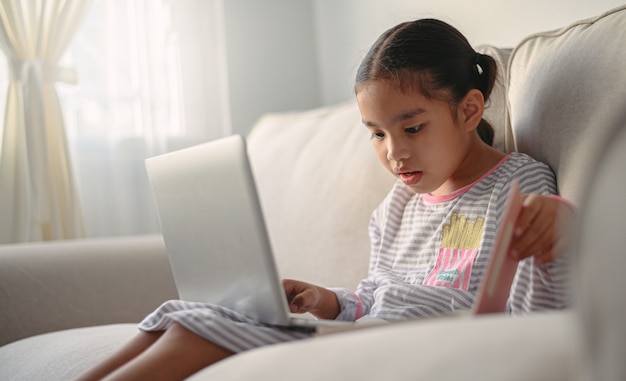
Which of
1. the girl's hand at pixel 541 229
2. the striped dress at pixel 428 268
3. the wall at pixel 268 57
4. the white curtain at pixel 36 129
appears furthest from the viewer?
the wall at pixel 268 57

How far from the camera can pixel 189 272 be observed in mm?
1100

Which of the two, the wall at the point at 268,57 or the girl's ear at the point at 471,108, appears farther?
the wall at the point at 268,57

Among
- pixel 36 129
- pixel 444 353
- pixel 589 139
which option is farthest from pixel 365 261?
pixel 36 129

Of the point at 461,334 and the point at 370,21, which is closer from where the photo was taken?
the point at 461,334

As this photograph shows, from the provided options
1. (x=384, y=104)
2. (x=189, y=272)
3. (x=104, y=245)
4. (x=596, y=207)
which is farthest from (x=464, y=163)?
→ (x=104, y=245)

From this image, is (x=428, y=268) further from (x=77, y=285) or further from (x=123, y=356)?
(x=77, y=285)

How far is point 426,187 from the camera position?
1262 mm

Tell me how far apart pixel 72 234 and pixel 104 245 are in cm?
77

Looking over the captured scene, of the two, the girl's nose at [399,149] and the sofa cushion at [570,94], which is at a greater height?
the sofa cushion at [570,94]

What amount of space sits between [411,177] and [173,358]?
1.70 ft

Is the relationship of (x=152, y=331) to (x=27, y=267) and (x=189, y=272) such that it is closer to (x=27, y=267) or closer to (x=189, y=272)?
(x=189, y=272)

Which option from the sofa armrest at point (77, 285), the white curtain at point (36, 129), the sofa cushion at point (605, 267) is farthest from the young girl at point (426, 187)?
the white curtain at point (36, 129)

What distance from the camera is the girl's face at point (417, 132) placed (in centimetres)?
122

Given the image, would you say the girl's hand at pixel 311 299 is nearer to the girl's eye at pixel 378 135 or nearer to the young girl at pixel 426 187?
the young girl at pixel 426 187
